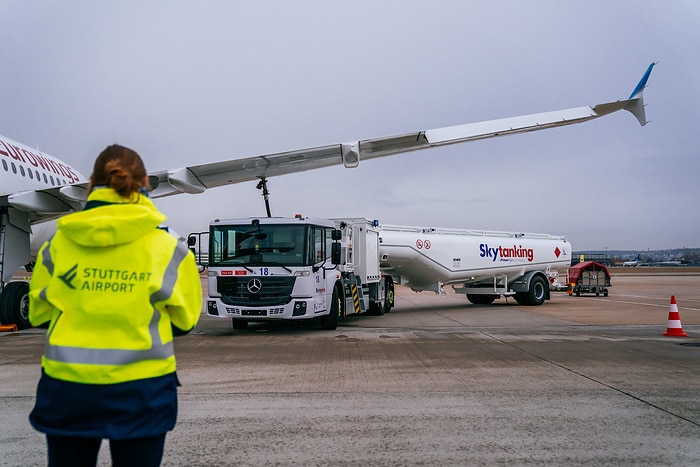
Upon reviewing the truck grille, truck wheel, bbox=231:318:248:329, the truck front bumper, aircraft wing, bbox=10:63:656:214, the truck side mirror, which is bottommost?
truck wheel, bbox=231:318:248:329

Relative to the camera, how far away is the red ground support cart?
30703 millimetres

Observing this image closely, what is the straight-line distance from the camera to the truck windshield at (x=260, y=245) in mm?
13922

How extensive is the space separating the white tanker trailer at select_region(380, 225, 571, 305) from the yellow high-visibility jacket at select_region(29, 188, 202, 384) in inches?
719

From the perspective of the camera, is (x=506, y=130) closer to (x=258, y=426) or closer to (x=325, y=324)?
(x=325, y=324)

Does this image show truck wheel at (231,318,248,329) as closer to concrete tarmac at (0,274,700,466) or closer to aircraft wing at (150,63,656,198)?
concrete tarmac at (0,274,700,466)

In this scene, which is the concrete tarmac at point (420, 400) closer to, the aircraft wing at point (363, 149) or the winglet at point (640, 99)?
the aircraft wing at point (363, 149)

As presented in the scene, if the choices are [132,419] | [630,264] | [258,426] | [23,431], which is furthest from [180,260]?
[630,264]

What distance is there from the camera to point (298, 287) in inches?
536

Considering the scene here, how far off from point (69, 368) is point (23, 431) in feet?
12.7

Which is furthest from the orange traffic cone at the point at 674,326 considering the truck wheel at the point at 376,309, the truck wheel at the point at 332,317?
the truck wheel at the point at 376,309

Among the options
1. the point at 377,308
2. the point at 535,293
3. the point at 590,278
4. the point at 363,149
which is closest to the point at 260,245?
the point at 363,149

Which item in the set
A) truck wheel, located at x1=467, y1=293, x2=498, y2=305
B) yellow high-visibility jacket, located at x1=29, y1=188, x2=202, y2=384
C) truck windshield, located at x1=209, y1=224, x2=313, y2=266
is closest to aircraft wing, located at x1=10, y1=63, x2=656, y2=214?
truck windshield, located at x1=209, y1=224, x2=313, y2=266

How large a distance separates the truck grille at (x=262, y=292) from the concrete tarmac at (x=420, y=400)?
891 mm

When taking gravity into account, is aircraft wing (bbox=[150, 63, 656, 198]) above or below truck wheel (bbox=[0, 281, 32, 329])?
above
